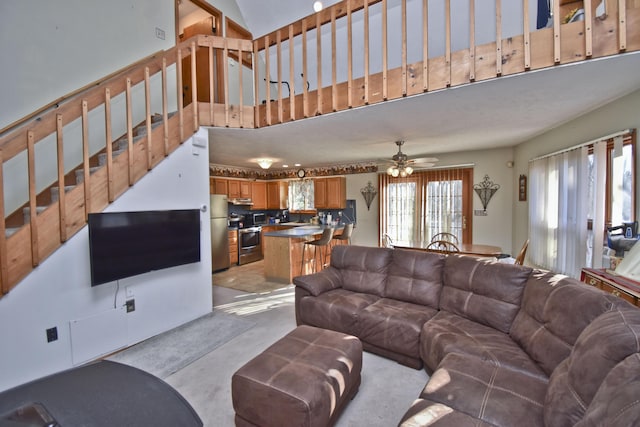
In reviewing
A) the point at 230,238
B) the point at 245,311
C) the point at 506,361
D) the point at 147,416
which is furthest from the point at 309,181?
the point at 147,416

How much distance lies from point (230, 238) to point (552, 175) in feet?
19.8

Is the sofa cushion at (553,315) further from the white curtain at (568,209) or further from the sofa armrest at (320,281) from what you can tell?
the sofa armrest at (320,281)

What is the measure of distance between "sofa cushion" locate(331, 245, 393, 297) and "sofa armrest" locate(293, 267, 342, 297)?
9 centimetres

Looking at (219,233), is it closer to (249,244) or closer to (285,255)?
(249,244)

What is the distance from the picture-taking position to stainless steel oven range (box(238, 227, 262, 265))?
664cm

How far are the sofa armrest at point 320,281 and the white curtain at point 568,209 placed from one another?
107 inches

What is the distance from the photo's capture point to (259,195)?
790 centimetres

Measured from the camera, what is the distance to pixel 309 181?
25.1 ft

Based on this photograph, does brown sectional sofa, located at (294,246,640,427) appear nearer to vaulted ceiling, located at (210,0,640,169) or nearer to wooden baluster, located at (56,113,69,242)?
vaulted ceiling, located at (210,0,640,169)

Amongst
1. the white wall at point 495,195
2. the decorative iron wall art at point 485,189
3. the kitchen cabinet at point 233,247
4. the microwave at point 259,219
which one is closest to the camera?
the white wall at point 495,195

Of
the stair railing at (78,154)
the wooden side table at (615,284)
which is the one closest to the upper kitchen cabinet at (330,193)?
the stair railing at (78,154)

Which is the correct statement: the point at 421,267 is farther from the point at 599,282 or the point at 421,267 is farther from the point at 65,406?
the point at 65,406

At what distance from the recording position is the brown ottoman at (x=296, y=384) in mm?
1500

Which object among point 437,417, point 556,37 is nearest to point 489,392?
point 437,417
